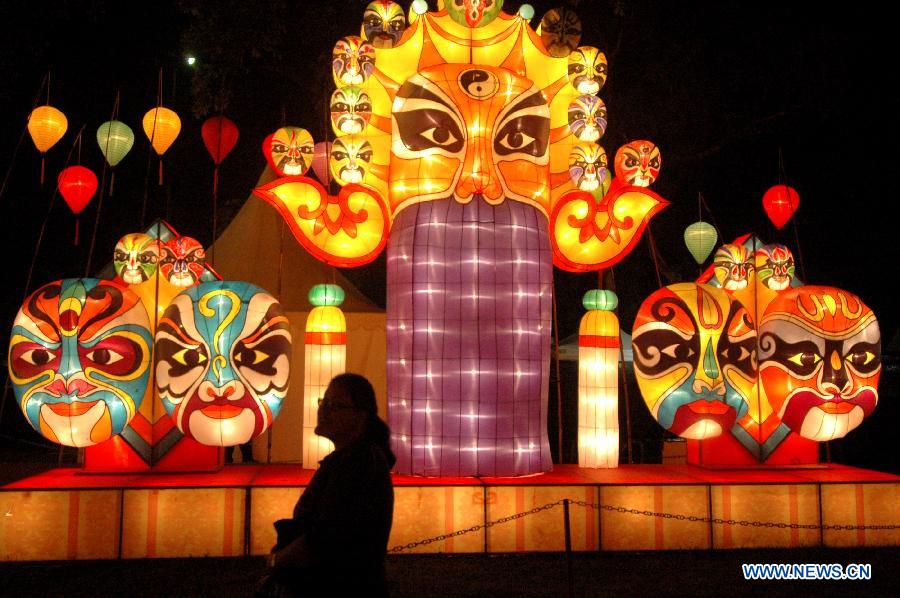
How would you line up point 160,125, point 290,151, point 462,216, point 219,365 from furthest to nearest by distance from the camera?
point 160,125, point 290,151, point 462,216, point 219,365

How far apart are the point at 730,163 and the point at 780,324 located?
7.00m

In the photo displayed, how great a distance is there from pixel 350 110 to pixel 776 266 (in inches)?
161

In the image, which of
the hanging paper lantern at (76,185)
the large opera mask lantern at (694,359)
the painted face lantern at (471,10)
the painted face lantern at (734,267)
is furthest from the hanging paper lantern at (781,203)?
the hanging paper lantern at (76,185)

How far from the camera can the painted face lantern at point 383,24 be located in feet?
23.6

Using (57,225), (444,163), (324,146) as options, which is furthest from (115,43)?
(444,163)

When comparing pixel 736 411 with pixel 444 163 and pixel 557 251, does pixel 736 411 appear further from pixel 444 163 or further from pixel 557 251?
pixel 444 163

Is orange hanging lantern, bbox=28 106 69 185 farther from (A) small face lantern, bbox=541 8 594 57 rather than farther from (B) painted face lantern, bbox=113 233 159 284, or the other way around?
(A) small face lantern, bbox=541 8 594 57

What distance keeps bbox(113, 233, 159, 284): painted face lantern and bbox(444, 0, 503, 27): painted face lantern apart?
10.5 feet

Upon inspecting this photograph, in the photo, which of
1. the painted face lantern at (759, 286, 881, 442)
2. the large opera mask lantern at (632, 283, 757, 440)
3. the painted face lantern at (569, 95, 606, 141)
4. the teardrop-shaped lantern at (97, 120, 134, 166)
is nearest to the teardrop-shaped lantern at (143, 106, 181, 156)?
the teardrop-shaped lantern at (97, 120, 134, 166)

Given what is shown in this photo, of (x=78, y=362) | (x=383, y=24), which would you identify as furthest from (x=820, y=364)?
(x=78, y=362)

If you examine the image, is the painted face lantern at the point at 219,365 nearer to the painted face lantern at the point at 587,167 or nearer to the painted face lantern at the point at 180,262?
the painted face lantern at the point at 180,262

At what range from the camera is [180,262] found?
23.6ft

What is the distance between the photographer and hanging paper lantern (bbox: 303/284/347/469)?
7.11 meters

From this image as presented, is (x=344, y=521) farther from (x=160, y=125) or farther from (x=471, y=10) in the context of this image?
(x=160, y=125)
